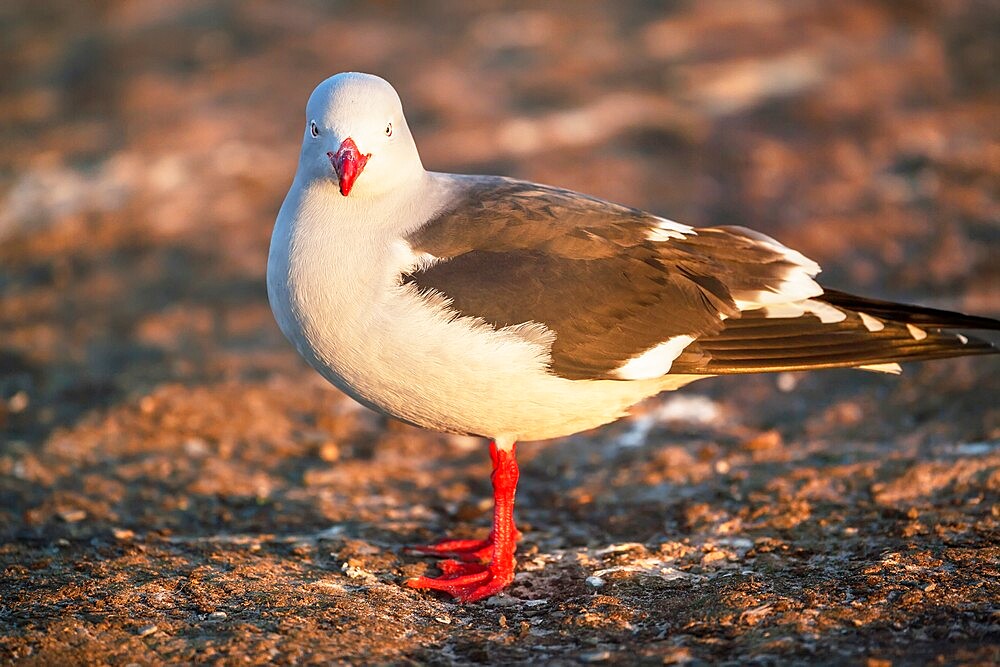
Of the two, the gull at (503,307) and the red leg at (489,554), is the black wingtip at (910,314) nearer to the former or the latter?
the gull at (503,307)

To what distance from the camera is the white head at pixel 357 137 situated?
4727 millimetres

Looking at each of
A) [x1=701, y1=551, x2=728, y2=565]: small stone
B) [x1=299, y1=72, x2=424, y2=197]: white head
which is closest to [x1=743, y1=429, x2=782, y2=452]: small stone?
[x1=701, y1=551, x2=728, y2=565]: small stone

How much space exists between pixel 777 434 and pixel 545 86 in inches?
230

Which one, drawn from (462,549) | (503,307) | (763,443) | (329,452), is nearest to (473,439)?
(329,452)

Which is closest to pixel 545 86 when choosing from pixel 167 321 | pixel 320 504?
pixel 167 321

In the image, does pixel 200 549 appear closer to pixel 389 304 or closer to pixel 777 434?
pixel 389 304

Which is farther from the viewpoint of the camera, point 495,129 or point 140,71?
point 140,71

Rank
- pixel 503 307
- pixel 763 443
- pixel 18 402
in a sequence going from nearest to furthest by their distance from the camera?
pixel 503 307
pixel 763 443
pixel 18 402

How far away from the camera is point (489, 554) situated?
5250mm

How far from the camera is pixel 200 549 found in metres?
5.18

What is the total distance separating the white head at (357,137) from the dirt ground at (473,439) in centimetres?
176

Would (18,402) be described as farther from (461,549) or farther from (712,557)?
(712,557)

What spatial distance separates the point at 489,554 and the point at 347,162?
1.99m

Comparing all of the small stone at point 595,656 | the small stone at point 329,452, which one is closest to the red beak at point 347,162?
the small stone at point 595,656
